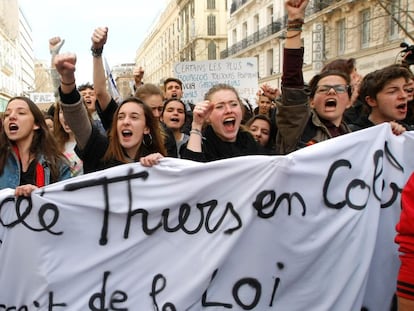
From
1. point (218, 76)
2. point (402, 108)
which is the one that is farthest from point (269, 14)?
point (402, 108)

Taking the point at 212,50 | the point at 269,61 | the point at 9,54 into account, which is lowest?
the point at 269,61

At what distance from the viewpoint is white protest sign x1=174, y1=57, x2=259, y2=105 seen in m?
7.79

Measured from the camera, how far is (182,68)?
800 cm

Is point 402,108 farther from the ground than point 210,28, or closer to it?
closer to it

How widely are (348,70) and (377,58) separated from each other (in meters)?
16.1

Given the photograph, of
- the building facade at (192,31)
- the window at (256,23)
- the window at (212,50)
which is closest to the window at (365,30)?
the window at (256,23)

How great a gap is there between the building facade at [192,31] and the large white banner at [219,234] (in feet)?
144

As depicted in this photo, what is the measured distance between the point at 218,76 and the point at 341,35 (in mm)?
15959

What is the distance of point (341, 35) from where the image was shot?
22047 millimetres

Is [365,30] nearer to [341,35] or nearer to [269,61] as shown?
[341,35]

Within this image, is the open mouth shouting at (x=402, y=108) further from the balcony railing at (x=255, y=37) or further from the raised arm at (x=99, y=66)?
the balcony railing at (x=255, y=37)

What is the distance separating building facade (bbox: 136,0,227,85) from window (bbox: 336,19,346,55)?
24.9m

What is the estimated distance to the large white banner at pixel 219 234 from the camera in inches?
90.8

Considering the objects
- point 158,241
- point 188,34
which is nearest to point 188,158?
point 158,241
